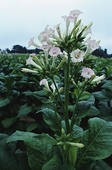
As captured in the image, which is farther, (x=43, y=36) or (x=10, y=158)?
(x=10, y=158)

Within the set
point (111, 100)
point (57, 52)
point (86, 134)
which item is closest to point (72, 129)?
point (86, 134)

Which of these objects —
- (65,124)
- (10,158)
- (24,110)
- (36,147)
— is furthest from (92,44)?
(24,110)

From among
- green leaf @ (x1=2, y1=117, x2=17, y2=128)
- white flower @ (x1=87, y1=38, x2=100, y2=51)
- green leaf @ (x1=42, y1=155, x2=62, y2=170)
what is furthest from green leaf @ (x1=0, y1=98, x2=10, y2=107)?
white flower @ (x1=87, y1=38, x2=100, y2=51)

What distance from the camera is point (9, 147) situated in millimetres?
2504

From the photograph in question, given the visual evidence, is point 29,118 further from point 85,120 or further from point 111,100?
point 111,100

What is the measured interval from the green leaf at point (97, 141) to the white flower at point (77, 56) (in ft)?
1.52

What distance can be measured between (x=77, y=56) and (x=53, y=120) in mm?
461

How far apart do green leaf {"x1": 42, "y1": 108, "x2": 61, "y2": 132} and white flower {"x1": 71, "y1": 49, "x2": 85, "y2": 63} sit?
0.36m

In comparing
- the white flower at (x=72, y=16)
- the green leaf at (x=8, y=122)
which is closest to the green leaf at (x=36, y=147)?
the white flower at (x=72, y=16)

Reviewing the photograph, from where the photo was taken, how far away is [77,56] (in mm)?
2244

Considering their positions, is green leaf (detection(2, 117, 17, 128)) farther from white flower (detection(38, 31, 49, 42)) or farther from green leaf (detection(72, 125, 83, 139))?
white flower (detection(38, 31, 49, 42))

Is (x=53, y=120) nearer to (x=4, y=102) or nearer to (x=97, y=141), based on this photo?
(x=97, y=141)

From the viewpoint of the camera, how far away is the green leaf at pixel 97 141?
2.38 meters

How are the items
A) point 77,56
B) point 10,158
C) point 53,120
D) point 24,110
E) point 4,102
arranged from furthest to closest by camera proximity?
1. point 4,102
2. point 24,110
3. point 53,120
4. point 10,158
5. point 77,56
